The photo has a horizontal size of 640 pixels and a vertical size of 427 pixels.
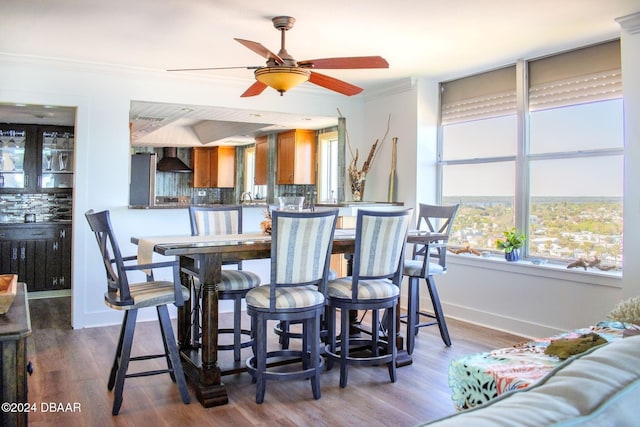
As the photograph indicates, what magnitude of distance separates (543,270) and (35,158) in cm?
582

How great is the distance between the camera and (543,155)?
4.48 m

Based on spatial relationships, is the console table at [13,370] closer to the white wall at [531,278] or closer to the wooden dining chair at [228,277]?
the wooden dining chair at [228,277]

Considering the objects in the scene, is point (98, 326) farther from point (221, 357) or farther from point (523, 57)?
point (523, 57)

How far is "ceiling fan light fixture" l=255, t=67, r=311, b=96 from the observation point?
323 centimetres

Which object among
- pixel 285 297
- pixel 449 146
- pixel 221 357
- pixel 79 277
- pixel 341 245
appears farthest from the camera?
pixel 449 146

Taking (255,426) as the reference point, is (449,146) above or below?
above

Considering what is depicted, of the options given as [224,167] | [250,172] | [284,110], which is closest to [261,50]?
[284,110]

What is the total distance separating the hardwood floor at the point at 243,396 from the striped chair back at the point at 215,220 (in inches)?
38.0

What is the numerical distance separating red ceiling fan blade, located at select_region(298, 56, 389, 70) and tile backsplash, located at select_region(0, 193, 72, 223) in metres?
4.69

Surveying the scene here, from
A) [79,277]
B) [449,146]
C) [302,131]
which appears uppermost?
[302,131]

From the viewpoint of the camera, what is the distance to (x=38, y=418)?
8.96 feet

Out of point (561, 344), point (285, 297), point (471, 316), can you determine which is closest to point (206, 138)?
point (471, 316)

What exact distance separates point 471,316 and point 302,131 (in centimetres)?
399

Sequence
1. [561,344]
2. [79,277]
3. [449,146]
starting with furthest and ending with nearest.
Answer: [449,146] → [79,277] → [561,344]
